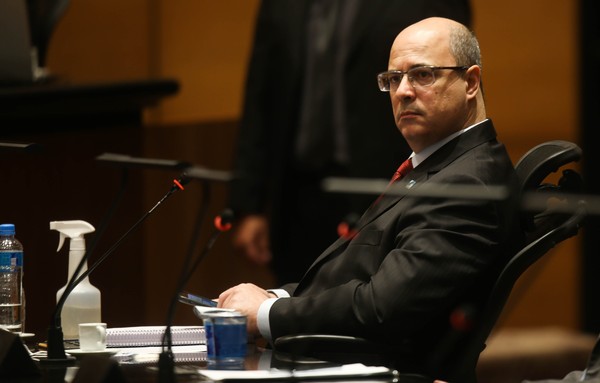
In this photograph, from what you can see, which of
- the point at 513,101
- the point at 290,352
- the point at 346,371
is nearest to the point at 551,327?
the point at 513,101

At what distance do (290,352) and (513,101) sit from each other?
1.91 meters

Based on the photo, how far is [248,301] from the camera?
261 centimetres

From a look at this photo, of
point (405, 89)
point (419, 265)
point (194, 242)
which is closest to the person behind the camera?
point (194, 242)

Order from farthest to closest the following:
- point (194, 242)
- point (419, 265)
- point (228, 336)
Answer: point (419, 265) < point (228, 336) < point (194, 242)

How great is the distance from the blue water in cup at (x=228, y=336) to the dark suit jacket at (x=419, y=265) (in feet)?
1.22

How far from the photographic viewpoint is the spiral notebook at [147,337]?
8.06 feet

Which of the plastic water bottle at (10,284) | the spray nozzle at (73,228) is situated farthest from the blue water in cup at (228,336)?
A: the plastic water bottle at (10,284)

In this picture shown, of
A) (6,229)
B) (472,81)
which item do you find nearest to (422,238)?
(472,81)

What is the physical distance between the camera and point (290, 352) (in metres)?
2.43

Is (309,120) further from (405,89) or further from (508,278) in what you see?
(508,278)

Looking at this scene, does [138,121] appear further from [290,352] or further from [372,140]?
[290,352]

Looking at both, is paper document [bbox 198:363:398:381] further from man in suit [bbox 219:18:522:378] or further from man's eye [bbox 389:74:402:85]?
man's eye [bbox 389:74:402:85]

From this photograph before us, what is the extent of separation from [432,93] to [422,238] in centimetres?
39

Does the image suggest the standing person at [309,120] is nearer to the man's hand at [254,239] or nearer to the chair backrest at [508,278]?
the man's hand at [254,239]
